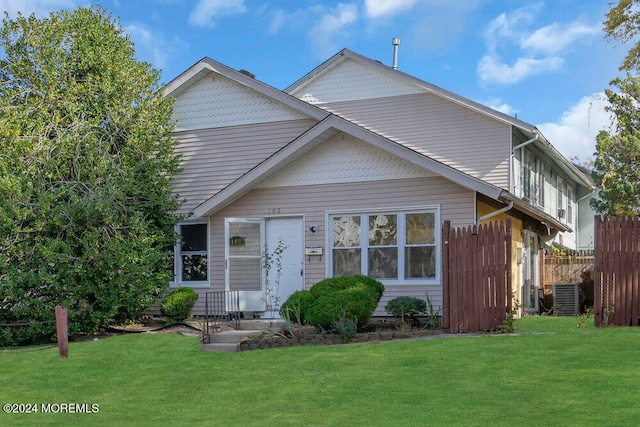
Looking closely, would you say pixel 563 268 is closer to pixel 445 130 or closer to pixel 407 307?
pixel 445 130

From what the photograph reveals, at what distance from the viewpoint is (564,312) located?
68.5ft

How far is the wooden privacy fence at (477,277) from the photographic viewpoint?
13.7 meters

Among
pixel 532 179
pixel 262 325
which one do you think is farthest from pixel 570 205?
pixel 262 325

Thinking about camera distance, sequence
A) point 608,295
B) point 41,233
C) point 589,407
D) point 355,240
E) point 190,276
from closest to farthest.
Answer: point 589,407, point 608,295, point 41,233, point 355,240, point 190,276

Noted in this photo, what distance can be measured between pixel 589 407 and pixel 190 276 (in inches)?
523

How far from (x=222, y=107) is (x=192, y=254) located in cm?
388

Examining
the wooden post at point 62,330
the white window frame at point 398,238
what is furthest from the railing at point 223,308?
the wooden post at point 62,330

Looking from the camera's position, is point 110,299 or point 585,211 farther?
point 585,211

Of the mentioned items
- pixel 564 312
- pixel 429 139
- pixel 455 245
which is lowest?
pixel 564 312

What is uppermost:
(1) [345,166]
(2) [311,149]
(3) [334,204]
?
(2) [311,149]

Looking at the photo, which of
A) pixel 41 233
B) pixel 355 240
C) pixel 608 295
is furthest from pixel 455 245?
pixel 41 233

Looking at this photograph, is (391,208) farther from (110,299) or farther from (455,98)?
(110,299)

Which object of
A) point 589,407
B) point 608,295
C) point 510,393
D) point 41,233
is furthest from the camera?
point 41,233

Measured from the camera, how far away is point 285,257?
18609mm
